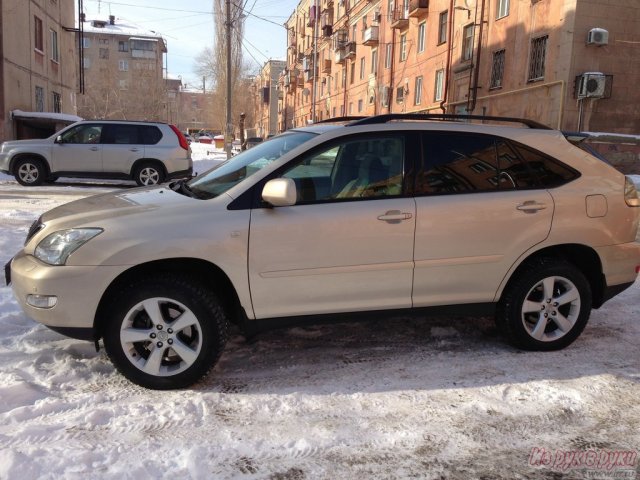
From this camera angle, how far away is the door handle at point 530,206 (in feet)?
12.4

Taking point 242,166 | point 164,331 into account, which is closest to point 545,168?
point 242,166

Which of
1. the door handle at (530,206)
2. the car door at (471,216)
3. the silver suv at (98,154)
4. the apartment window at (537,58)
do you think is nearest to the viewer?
the car door at (471,216)

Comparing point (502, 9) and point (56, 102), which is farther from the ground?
point (502, 9)

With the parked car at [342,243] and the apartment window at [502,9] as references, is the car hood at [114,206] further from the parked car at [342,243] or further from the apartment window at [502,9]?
the apartment window at [502,9]

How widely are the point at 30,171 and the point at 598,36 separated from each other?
55.1 ft

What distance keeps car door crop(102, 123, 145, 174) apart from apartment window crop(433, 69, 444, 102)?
1676cm

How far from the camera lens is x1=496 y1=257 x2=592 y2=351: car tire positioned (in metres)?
3.89

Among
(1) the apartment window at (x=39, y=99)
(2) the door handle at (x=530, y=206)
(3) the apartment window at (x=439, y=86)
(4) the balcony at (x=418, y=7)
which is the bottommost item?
(2) the door handle at (x=530, y=206)

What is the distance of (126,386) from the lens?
335 cm

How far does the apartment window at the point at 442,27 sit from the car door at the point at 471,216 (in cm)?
2331

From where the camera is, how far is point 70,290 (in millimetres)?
3133

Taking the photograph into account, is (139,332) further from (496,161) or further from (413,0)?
(413,0)

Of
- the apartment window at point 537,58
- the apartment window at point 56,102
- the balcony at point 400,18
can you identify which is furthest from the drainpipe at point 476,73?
the apartment window at point 56,102

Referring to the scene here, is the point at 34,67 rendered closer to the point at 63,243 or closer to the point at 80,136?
the point at 80,136
